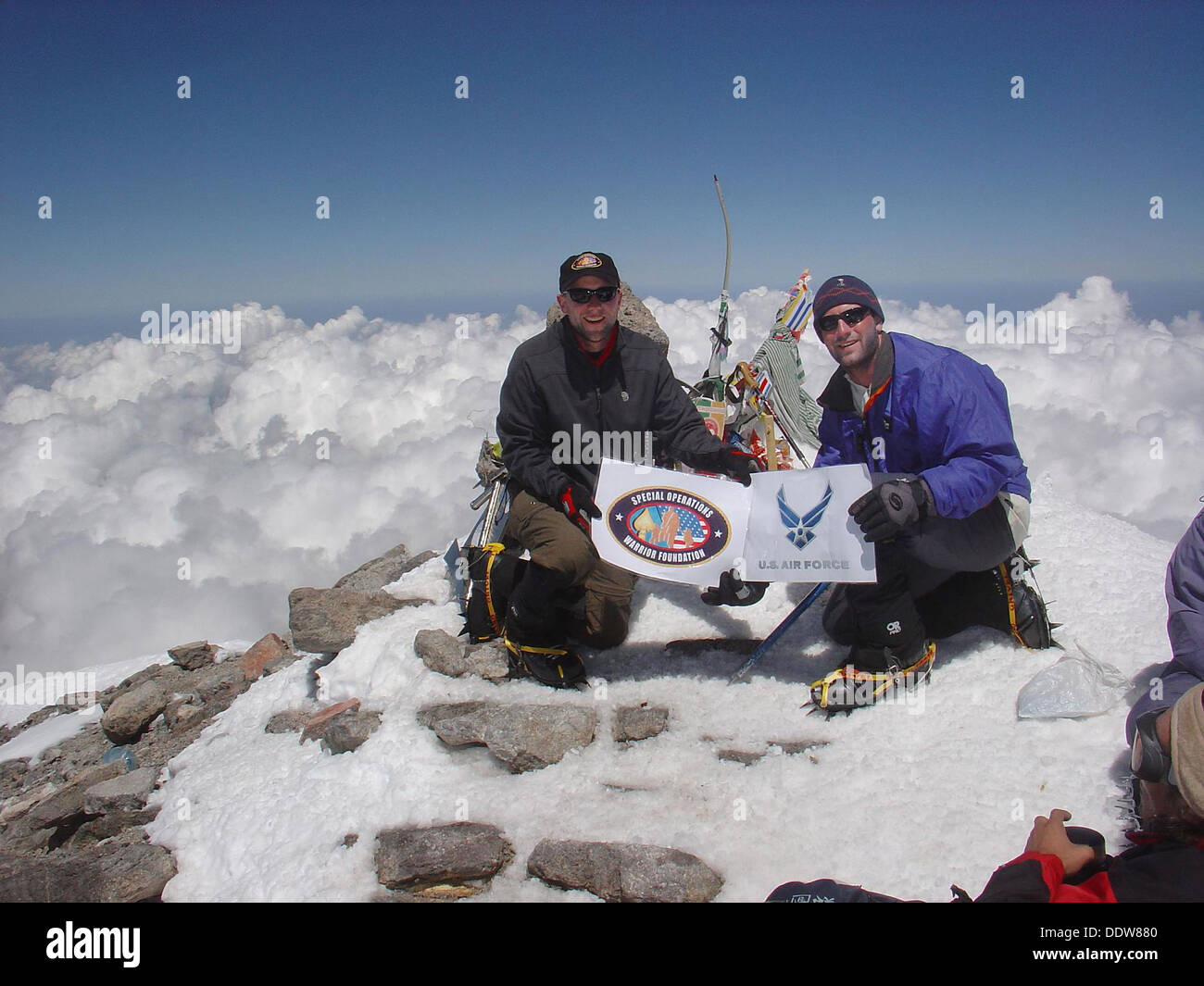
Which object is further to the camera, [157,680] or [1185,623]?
[157,680]

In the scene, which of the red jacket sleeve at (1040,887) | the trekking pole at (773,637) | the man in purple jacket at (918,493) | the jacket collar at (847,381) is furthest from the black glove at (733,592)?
the red jacket sleeve at (1040,887)

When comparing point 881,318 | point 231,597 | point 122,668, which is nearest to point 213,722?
point 881,318

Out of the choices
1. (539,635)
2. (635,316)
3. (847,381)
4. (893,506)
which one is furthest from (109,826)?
(635,316)

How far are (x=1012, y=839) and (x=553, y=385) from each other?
395 cm

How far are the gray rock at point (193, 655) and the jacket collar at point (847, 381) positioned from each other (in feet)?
29.6

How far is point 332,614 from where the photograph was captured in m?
6.88

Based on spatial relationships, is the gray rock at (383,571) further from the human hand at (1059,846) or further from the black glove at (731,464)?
the human hand at (1059,846)

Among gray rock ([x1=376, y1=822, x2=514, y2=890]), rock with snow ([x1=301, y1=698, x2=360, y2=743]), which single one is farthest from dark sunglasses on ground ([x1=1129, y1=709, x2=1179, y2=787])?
rock with snow ([x1=301, y1=698, x2=360, y2=743])

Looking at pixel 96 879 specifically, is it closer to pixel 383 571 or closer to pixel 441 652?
pixel 441 652

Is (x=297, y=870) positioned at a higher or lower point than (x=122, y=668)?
higher

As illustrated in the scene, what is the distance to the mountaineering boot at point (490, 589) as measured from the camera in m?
5.62

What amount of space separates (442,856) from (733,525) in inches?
108
